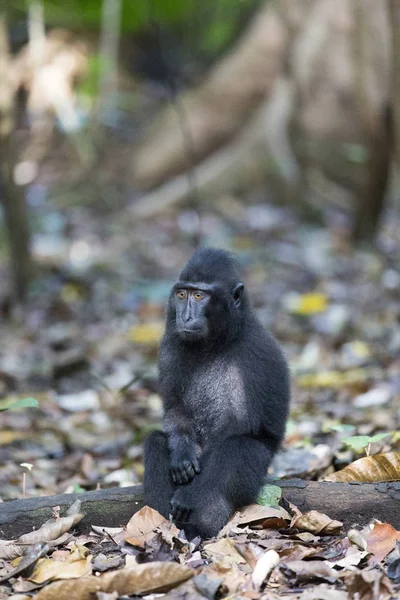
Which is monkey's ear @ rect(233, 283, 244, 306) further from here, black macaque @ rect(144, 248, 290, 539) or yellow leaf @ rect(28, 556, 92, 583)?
yellow leaf @ rect(28, 556, 92, 583)

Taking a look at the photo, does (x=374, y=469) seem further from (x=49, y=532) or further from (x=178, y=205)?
(x=178, y=205)

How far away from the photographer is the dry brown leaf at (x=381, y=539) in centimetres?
425

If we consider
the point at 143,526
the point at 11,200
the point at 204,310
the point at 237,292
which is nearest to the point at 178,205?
the point at 11,200

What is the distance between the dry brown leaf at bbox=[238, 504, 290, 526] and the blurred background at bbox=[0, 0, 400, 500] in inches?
40.5

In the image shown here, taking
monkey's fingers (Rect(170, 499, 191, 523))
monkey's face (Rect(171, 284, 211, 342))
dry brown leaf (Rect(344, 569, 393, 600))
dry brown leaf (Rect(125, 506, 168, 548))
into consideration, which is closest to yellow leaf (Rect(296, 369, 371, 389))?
monkey's face (Rect(171, 284, 211, 342))

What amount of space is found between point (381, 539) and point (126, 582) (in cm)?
128

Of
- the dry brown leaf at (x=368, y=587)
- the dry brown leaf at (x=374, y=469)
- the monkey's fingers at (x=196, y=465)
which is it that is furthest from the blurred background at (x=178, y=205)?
the dry brown leaf at (x=368, y=587)

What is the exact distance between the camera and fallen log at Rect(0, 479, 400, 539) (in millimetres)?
4602

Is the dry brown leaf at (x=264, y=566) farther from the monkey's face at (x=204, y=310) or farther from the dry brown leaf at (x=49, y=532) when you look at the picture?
the monkey's face at (x=204, y=310)

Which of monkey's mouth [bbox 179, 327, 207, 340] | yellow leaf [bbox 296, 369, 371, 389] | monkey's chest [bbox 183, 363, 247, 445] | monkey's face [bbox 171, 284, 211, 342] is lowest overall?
yellow leaf [bbox 296, 369, 371, 389]

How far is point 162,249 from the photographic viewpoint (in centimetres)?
1268

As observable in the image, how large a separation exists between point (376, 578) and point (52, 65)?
43.3 feet

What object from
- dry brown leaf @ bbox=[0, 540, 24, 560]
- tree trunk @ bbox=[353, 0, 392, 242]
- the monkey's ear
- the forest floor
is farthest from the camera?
tree trunk @ bbox=[353, 0, 392, 242]

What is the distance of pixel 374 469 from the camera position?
4.93 m
